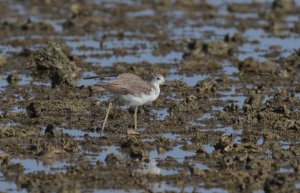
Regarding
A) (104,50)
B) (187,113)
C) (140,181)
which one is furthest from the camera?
(104,50)

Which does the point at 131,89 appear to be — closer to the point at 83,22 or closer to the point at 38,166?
the point at 38,166

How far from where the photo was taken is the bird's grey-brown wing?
55.8ft

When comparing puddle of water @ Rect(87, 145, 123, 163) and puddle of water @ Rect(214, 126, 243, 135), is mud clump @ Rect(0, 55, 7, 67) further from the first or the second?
puddle of water @ Rect(87, 145, 123, 163)

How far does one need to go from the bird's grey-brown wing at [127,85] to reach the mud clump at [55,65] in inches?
174

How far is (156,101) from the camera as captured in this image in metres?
20.0

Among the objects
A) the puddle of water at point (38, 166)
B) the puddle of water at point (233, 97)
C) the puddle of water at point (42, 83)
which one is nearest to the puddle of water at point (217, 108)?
the puddle of water at point (233, 97)

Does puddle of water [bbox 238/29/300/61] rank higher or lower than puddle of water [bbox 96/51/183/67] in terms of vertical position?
higher

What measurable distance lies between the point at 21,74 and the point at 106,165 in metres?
8.73

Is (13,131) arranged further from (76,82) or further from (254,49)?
(254,49)

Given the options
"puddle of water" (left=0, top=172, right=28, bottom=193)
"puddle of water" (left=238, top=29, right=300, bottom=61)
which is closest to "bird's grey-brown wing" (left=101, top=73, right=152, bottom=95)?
"puddle of water" (left=0, top=172, right=28, bottom=193)

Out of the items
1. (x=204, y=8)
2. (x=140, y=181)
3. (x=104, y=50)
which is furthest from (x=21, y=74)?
(x=204, y=8)

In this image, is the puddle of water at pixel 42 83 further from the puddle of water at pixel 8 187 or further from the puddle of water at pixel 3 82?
the puddle of water at pixel 8 187

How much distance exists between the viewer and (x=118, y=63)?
24.5 metres

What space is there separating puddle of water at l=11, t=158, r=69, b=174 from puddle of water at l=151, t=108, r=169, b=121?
3.91 metres
